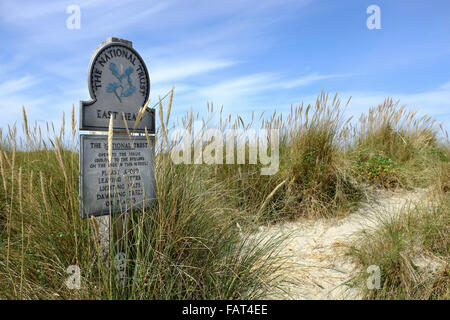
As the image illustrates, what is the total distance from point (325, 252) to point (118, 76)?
114 inches

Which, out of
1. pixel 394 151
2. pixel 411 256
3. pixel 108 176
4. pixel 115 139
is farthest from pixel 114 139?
pixel 394 151

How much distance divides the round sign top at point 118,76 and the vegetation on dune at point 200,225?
0.41 meters

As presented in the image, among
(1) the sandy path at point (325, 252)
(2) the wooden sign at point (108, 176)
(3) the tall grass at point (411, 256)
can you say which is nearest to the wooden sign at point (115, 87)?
(2) the wooden sign at point (108, 176)

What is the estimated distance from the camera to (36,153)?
3.97 m

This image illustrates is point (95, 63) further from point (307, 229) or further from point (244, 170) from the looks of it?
point (307, 229)

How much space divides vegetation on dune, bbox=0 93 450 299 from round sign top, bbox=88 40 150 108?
1.35ft

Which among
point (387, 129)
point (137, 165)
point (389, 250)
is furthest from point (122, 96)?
point (387, 129)

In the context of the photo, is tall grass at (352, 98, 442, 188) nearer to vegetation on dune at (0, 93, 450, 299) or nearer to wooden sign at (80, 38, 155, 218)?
vegetation on dune at (0, 93, 450, 299)

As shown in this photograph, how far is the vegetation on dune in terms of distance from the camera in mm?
1990

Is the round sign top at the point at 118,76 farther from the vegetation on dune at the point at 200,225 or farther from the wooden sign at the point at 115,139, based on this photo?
the vegetation on dune at the point at 200,225

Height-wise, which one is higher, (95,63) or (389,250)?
(95,63)

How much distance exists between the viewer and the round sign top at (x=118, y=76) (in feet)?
7.85

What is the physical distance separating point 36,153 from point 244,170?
111 inches

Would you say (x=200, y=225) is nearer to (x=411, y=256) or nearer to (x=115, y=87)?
(x=115, y=87)
